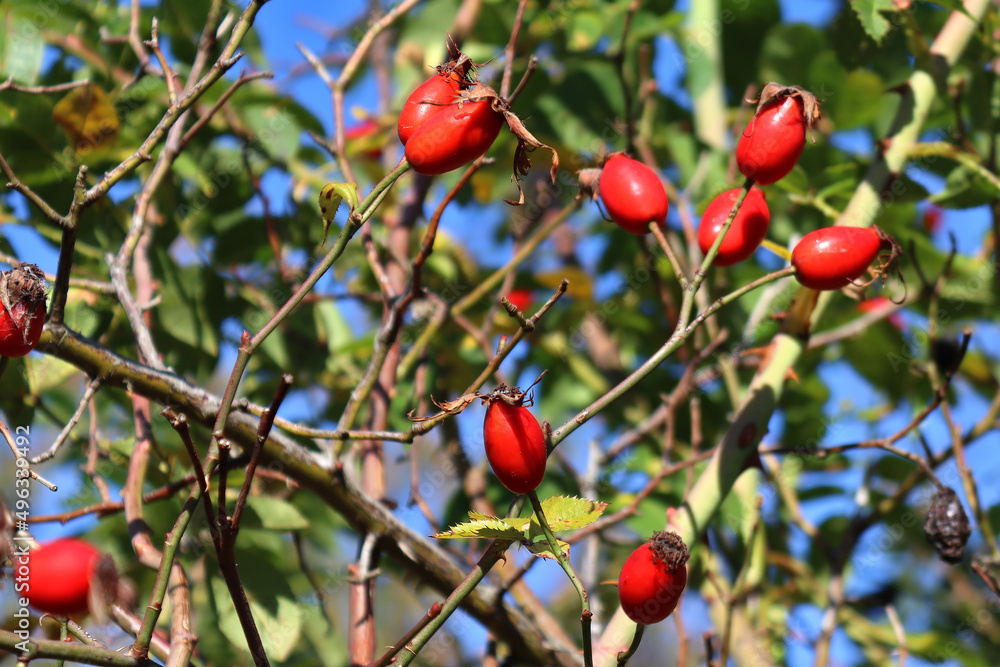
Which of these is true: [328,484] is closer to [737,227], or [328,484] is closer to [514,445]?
[514,445]

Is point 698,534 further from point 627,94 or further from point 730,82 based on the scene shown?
point 730,82

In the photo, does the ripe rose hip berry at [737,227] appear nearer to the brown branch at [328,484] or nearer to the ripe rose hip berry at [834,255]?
the ripe rose hip berry at [834,255]

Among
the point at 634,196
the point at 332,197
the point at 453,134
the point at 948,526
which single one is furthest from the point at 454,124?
the point at 948,526

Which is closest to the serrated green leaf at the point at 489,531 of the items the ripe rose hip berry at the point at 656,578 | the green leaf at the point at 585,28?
the ripe rose hip berry at the point at 656,578

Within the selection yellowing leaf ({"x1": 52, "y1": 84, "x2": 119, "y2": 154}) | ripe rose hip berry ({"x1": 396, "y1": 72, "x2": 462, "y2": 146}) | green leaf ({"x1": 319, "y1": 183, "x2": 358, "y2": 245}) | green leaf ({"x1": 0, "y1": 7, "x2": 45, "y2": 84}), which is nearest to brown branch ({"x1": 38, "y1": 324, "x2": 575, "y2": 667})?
green leaf ({"x1": 319, "y1": 183, "x2": 358, "y2": 245})

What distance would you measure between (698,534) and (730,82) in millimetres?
1443

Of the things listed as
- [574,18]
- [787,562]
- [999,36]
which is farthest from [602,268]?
[999,36]

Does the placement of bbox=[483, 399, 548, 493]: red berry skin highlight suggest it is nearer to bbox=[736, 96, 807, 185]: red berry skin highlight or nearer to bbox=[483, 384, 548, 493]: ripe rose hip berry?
bbox=[483, 384, 548, 493]: ripe rose hip berry

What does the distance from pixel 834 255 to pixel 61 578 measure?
2.67 feet

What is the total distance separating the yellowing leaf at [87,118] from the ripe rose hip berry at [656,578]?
1.23m

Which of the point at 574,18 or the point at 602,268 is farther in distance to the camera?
the point at 602,268

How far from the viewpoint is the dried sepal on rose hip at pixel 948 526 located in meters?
1.20

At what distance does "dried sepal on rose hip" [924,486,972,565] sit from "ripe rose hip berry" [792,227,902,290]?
50 cm

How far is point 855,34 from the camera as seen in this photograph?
1.47m
